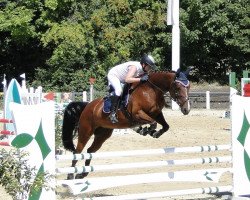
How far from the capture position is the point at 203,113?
23.2 metres

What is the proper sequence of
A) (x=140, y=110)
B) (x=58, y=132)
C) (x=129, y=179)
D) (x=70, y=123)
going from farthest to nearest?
(x=58, y=132)
(x=70, y=123)
(x=140, y=110)
(x=129, y=179)

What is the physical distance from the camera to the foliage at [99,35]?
29.4 metres

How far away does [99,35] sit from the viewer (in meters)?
30.2

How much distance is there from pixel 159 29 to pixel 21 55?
22.2 ft

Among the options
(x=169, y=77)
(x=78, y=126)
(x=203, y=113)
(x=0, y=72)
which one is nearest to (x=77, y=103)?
(x=78, y=126)

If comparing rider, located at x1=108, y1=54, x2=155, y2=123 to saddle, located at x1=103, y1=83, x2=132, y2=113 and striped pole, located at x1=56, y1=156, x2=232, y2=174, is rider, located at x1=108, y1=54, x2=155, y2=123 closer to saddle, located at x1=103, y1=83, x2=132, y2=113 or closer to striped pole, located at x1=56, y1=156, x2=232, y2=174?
saddle, located at x1=103, y1=83, x2=132, y2=113

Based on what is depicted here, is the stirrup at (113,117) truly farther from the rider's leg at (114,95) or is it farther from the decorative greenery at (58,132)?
the decorative greenery at (58,132)

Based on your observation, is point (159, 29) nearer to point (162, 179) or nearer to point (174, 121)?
point (174, 121)

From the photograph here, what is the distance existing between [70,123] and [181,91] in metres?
1.87

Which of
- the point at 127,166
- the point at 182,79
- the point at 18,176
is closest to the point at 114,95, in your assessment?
the point at 182,79

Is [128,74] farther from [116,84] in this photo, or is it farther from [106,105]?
[106,105]

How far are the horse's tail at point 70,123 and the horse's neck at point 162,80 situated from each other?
3.96 ft

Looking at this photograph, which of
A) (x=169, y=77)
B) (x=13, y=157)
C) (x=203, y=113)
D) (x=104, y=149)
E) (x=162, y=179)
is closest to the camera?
(x=13, y=157)

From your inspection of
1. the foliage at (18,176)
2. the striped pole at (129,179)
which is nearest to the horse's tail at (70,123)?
the striped pole at (129,179)
